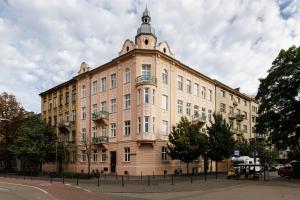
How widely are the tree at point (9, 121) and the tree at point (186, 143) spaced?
97.1 ft

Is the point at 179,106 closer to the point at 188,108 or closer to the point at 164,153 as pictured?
the point at 188,108

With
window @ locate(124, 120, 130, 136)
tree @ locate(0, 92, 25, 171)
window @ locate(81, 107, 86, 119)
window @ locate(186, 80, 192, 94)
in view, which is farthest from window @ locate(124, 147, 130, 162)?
tree @ locate(0, 92, 25, 171)

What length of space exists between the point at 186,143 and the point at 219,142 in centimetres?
812

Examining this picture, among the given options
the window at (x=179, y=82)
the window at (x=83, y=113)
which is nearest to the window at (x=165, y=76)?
the window at (x=179, y=82)

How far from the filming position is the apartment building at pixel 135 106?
45500mm

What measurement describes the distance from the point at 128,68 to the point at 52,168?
28.0 m

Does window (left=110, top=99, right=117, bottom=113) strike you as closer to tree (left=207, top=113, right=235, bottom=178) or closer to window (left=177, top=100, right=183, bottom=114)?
window (left=177, top=100, right=183, bottom=114)

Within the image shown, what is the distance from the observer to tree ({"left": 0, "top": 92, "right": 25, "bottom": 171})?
59.8 metres

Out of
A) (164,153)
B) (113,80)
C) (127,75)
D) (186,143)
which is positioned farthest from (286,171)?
(113,80)

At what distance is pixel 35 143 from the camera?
5231 cm

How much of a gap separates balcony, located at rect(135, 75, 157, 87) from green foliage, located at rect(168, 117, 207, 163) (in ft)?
20.8

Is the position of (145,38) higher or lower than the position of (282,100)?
higher

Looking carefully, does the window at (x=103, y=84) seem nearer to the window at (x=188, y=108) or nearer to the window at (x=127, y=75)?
the window at (x=127, y=75)

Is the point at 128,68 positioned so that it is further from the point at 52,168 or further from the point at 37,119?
the point at 52,168
